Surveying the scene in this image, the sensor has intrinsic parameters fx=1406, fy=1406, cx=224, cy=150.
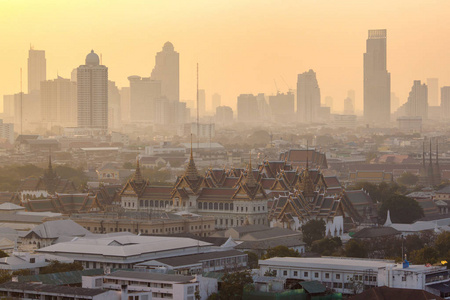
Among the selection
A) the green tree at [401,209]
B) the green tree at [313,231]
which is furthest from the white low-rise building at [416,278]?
the green tree at [401,209]

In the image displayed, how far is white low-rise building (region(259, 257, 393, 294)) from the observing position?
70.0 meters

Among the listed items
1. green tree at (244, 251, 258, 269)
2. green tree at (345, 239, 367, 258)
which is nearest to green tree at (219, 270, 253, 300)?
green tree at (244, 251, 258, 269)

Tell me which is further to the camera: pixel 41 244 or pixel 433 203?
pixel 433 203

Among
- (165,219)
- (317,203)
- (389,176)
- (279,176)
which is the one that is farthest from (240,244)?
(389,176)

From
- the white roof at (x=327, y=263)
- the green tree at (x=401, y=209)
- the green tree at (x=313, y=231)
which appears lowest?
the white roof at (x=327, y=263)

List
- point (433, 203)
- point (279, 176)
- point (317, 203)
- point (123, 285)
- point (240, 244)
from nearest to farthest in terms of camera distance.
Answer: point (123, 285) < point (240, 244) < point (317, 203) < point (279, 176) < point (433, 203)

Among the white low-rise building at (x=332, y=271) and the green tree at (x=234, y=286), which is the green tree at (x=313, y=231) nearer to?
the white low-rise building at (x=332, y=271)

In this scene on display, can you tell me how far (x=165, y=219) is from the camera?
99250 millimetres

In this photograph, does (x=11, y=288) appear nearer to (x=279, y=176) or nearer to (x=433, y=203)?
(x=279, y=176)

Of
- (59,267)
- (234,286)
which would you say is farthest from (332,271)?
(59,267)

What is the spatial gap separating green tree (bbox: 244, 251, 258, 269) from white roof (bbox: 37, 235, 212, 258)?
245 cm

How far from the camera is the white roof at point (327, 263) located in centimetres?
7131

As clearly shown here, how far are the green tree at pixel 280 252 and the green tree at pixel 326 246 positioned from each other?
660cm

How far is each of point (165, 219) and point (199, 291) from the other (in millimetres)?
33183
